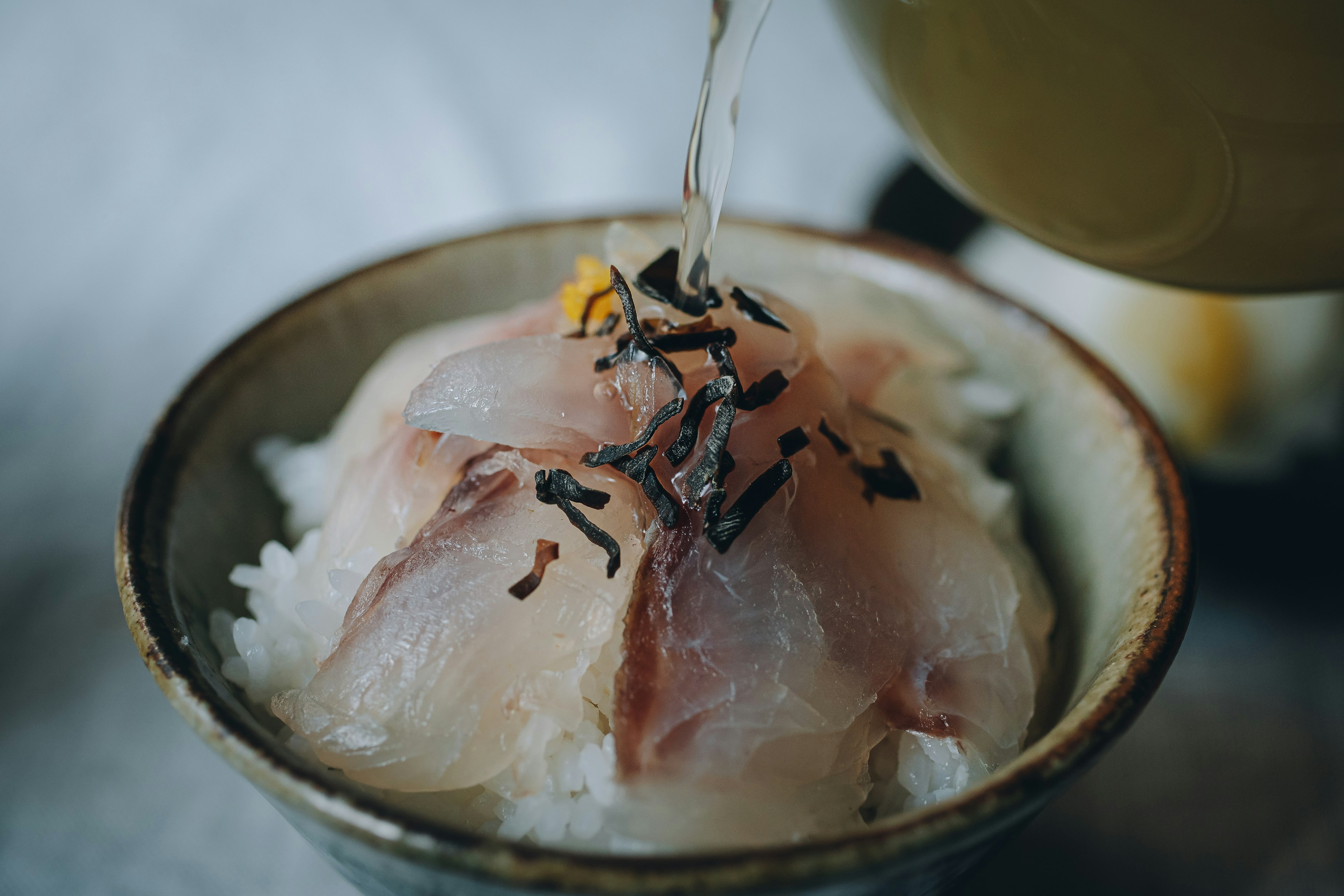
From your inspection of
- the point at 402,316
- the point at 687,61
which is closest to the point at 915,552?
the point at 402,316

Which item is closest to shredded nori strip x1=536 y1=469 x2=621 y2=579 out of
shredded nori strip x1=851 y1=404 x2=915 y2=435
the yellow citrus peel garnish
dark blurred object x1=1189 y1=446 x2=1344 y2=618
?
the yellow citrus peel garnish

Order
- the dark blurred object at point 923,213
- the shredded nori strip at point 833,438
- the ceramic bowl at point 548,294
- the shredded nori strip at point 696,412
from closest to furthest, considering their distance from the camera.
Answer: the ceramic bowl at point 548,294 → the shredded nori strip at point 696,412 → the shredded nori strip at point 833,438 → the dark blurred object at point 923,213

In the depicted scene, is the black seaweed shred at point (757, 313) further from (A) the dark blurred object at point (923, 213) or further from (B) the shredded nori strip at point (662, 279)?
(A) the dark blurred object at point (923, 213)

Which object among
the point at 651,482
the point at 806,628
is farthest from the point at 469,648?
the point at 806,628

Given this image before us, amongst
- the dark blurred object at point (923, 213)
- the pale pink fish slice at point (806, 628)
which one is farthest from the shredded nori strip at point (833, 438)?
the dark blurred object at point (923, 213)

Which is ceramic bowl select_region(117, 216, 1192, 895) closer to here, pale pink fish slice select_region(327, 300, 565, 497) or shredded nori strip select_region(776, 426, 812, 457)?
pale pink fish slice select_region(327, 300, 565, 497)

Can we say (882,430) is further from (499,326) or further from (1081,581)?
(499,326)
